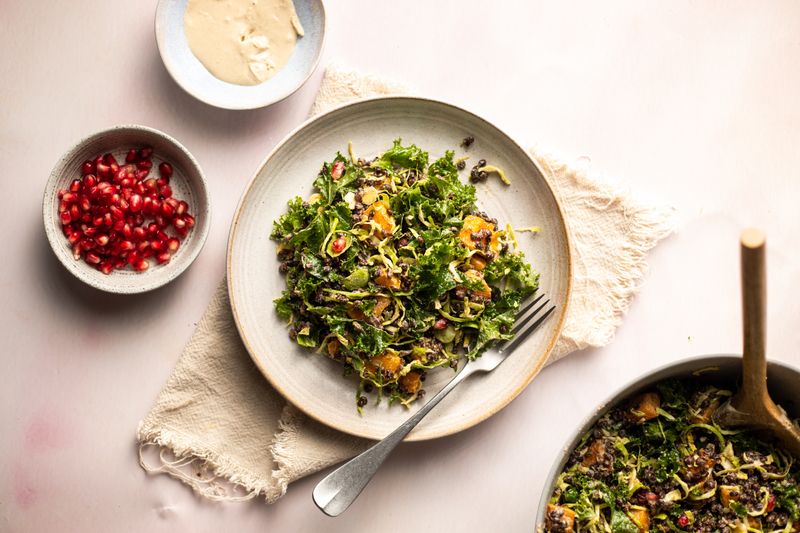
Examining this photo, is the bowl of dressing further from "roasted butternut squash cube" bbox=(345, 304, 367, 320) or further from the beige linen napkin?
"roasted butternut squash cube" bbox=(345, 304, 367, 320)

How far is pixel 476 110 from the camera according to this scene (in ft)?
11.4

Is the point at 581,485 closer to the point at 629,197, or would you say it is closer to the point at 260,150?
the point at 629,197

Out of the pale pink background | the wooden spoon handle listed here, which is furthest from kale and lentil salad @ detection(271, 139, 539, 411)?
the wooden spoon handle

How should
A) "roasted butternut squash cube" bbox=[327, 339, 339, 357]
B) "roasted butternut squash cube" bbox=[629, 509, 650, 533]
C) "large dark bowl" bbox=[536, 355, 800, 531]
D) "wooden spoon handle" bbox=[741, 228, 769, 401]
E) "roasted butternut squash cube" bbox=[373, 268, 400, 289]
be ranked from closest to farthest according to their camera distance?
"wooden spoon handle" bbox=[741, 228, 769, 401] < "large dark bowl" bbox=[536, 355, 800, 531] < "roasted butternut squash cube" bbox=[629, 509, 650, 533] < "roasted butternut squash cube" bbox=[373, 268, 400, 289] < "roasted butternut squash cube" bbox=[327, 339, 339, 357]

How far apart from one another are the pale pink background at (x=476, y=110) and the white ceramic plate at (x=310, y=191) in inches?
10.8

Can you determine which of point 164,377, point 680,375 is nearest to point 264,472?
point 164,377

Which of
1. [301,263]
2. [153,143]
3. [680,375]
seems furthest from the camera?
[153,143]

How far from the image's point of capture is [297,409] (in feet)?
10.6

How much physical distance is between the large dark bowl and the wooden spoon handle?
Answer: 0.48ft

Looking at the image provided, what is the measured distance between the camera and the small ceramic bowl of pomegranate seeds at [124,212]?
3.24 meters

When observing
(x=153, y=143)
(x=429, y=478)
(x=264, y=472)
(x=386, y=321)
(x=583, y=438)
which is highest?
(x=583, y=438)

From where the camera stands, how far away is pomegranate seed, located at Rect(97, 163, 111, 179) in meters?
3.29

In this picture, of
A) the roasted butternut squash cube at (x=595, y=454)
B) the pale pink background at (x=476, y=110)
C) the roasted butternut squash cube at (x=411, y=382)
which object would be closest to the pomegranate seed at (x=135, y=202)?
the pale pink background at (x=476, y=110)

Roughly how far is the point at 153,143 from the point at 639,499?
8.81 feet
